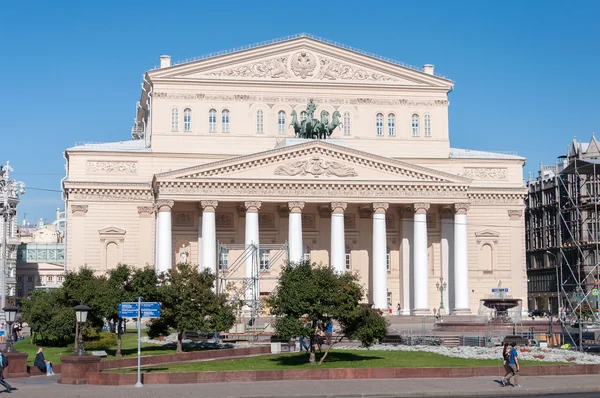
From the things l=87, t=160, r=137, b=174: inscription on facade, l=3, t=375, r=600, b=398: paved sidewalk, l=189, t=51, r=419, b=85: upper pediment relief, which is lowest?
l=3, t=375, r=600, b=398: paved sidewalk

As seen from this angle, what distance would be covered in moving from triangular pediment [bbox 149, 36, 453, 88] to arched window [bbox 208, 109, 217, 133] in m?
2.82

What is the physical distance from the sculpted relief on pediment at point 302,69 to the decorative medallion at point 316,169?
399 inches

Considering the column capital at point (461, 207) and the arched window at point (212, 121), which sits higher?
the arched window at point (212, 121)

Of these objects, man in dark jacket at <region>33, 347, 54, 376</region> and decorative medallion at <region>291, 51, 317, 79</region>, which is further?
decorative medallion at <region>291, 51, 317, 79</region>

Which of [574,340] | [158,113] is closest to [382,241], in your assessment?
[158,113]

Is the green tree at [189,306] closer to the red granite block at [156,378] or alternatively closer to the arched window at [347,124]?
the red granite block at [156,378]

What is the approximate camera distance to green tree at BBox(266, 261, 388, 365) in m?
43.0

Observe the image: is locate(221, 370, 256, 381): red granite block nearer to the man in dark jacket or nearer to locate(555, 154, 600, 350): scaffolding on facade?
the man in dark jacket

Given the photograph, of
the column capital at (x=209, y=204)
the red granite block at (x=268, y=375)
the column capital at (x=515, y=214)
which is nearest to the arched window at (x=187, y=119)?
the column capital at (x=209, y=204)

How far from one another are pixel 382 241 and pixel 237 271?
1172 cm

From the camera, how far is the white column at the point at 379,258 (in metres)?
77.7

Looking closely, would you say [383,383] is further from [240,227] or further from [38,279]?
[38,279]

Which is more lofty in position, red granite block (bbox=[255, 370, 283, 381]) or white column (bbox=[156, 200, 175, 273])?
white column (bbox=[156, 200, 175, 273])

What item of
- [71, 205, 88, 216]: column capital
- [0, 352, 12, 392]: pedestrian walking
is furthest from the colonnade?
[0, 352, 12, 392]: pedestrian walking
